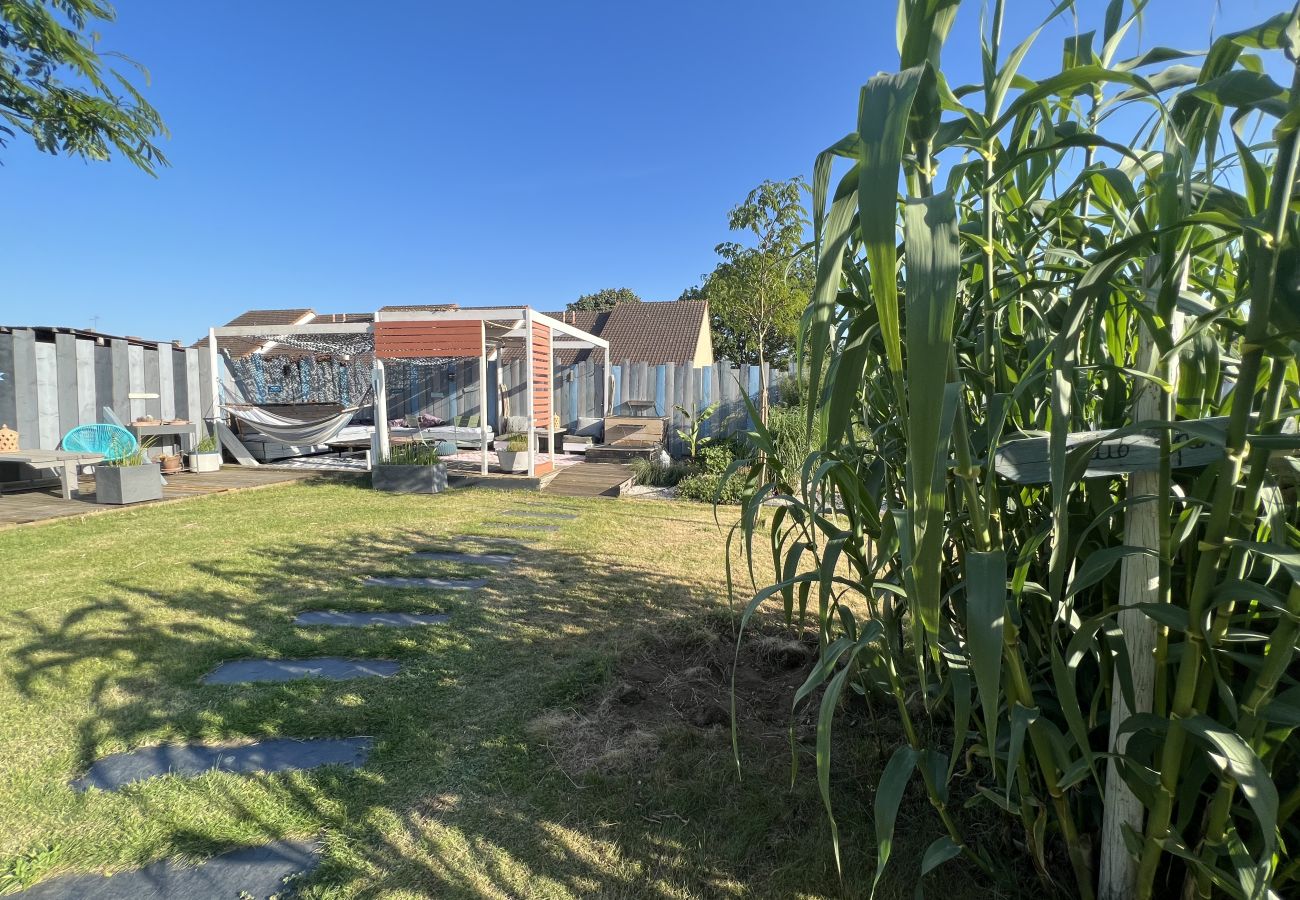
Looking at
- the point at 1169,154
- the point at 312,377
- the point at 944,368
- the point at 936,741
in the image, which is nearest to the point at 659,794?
the point at 936,741

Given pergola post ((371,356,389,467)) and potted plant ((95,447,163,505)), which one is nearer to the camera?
potted plant ((95,447,163,505))

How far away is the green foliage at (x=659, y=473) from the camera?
26.9 ft

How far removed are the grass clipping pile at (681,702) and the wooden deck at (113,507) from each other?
5.72 metres

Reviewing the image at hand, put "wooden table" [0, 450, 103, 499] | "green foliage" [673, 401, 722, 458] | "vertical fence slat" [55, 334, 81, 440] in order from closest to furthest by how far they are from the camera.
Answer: "wooden table" [0, 450, 103, 499] < "vertical fence slat" [55, 334, 81, 440] < "green foliage" [673, 401, 722, 458]

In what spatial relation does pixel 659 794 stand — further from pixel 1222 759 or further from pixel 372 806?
pixel 1222 759

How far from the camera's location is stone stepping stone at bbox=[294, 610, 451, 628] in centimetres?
292

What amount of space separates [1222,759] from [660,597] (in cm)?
270

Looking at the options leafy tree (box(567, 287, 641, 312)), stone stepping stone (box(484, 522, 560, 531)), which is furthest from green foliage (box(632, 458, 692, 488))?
leafy tree (box(567, 287, 641, 312))

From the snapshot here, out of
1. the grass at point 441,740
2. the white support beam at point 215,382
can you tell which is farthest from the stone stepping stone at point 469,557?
the white support beam at point 215,382

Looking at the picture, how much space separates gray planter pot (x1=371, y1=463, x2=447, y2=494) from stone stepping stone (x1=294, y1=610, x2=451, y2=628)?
13.9 ft

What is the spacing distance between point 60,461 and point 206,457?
8.61 feet

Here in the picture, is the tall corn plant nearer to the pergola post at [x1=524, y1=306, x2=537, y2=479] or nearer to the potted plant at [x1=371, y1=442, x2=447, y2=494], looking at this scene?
the potted plant at [x1=371, y1=442, x2=447, y2=494]

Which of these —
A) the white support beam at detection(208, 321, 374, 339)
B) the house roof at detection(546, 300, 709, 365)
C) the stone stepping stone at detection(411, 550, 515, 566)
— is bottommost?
the stone stepping stone at detection(411, 550, 515, 566)

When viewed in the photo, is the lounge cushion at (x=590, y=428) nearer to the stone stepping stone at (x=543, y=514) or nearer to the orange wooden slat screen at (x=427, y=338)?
the orange wooden slat screen at (x=427, y=338)
